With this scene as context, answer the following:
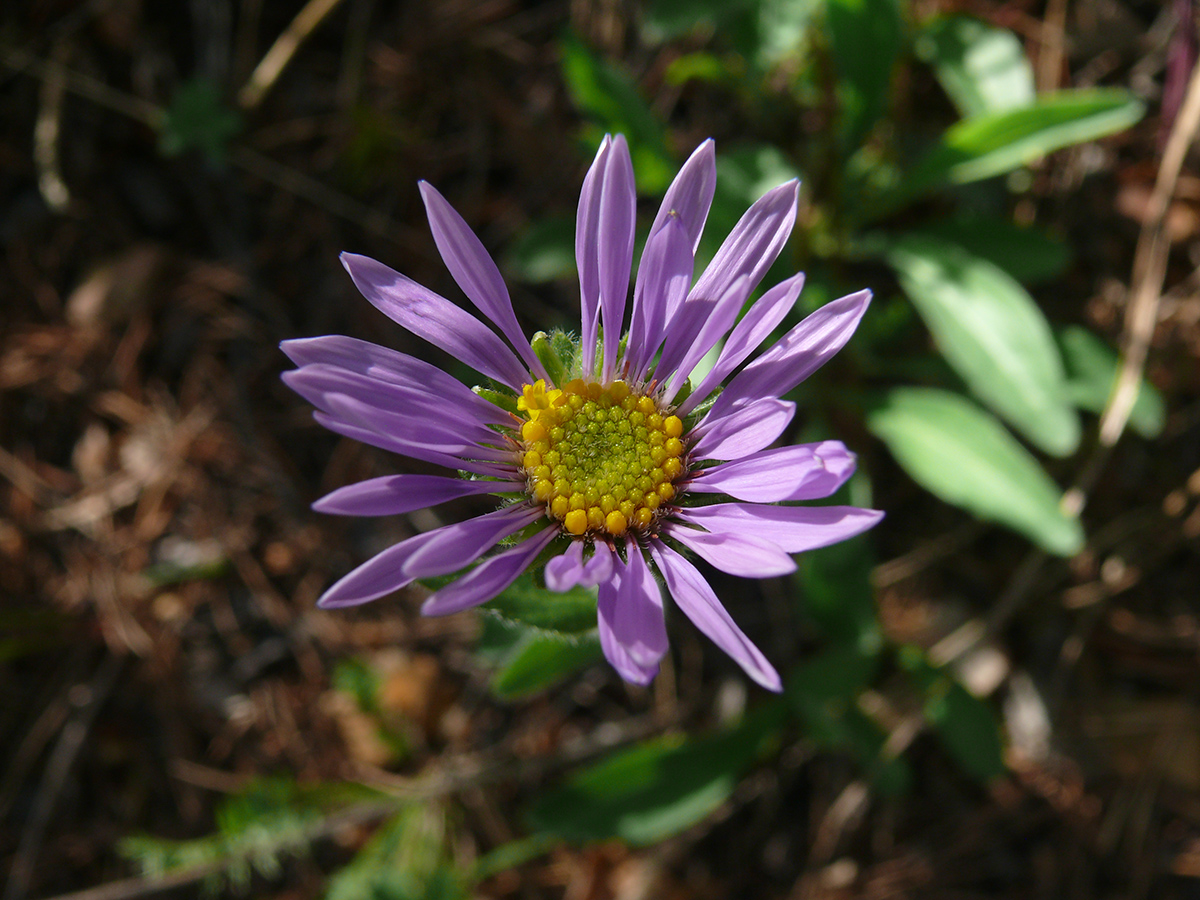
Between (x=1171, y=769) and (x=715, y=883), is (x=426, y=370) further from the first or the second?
(x=1171, y=769)

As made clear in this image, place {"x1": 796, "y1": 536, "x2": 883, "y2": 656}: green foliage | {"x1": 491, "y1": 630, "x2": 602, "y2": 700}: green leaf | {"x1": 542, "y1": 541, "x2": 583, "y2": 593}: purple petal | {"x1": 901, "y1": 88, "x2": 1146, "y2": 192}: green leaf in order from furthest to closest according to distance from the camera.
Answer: {"x1": 796, "y1": 536, "x2": 883, "y2": 656}: green foliage
{"x1": 901, "y1": 88, "x2": 1146, "y2": 192}: green leaf
{"x1": 491, "y1": 630, "x2": 602, "y2": 700}: green leaf
{"x1": 542, "y1": 541, "x2": 583, "y2": 593}: purple petal

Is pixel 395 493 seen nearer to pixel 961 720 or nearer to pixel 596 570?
pixel 596 570

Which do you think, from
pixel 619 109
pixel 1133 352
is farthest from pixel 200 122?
pixel 1133 352

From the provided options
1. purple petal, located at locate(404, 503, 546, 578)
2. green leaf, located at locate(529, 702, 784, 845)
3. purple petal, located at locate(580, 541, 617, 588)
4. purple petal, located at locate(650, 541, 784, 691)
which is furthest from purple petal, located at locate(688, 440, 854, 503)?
green leaf, located at locate(529, 702, 784, 845)

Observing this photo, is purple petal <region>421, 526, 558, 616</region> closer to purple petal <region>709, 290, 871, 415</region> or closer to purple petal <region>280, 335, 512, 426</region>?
purple petal <region>280, 335, 512, 426</region>

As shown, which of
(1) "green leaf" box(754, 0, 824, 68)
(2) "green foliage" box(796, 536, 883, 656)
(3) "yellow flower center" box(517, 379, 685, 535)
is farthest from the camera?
(1) "green leaf" box(754, 0, 824, 68)
